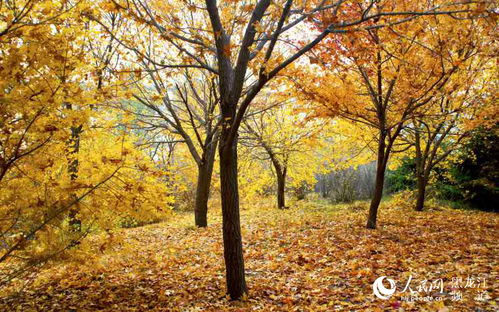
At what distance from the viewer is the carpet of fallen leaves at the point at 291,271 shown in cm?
388

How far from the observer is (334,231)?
25.8 feet

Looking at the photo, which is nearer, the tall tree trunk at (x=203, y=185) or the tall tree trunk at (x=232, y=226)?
the tall tree trunk at (x=232, y=226)

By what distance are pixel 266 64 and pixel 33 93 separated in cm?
227

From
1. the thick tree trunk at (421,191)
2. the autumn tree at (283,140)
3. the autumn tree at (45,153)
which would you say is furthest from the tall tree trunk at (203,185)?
the thick tree trunk at (421,191)

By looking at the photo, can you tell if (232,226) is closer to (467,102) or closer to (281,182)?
(467,102)

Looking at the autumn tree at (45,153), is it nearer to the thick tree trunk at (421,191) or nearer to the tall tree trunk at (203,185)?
the tall tree trunk at (203,185)

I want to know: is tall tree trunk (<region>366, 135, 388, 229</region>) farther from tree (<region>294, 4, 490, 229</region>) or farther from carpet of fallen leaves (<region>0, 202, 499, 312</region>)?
carpet of fallen leaves (<region>0, 202, 499, 312</region>)

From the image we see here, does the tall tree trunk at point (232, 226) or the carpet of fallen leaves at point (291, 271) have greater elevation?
the tall tree trunk at point (232, 226)

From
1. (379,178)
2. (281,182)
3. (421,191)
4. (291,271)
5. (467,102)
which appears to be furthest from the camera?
(281,182)

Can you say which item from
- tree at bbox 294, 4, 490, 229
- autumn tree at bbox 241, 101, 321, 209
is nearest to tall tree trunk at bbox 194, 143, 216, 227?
autumn tree at bbox 241, 101, 321, 209

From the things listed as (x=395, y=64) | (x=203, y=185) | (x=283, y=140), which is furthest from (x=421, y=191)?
(x=203, y=185)

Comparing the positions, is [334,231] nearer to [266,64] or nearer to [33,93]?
[266,64]

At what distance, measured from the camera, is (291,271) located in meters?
5.27

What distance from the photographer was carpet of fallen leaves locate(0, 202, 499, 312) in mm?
3879
